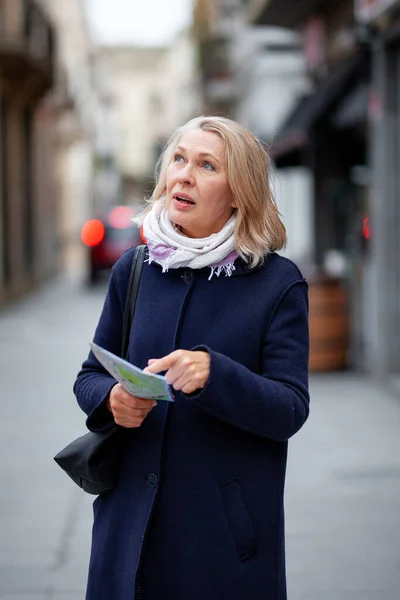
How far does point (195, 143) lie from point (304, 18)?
51.6 ft

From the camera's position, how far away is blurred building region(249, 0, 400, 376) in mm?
9656

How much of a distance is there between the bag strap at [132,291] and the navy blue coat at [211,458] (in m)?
0.09

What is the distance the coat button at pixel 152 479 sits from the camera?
252 centimetres

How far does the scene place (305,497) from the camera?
19.5 feet

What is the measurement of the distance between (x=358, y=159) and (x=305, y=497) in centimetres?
962

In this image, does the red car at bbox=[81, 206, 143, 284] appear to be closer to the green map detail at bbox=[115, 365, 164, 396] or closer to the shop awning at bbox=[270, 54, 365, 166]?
the shop awning at bbox=[270, 54, 365, 166]

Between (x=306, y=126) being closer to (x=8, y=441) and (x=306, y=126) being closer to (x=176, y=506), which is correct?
(x=8, y=441)

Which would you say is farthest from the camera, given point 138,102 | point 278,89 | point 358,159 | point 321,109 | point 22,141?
point 138,102

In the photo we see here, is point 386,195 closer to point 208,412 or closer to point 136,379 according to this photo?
point 208,412

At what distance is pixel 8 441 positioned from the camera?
7.46 m

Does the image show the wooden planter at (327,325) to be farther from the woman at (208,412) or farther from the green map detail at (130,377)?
the green map detail at (130,377)

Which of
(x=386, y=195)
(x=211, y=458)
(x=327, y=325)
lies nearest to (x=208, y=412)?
(x=211, y=458)

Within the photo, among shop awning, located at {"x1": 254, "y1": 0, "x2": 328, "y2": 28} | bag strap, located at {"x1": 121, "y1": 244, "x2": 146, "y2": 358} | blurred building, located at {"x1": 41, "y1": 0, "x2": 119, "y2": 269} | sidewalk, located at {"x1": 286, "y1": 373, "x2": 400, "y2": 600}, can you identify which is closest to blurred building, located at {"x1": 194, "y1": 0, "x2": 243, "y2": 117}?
blurred building, located at {"x1": 41, "y1": 0, "x2": 119, "y2": 269}

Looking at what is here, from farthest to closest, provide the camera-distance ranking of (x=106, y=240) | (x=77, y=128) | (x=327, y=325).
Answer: (x=77, y=128) → (x=106, y=240) → (x=327, y=325)
